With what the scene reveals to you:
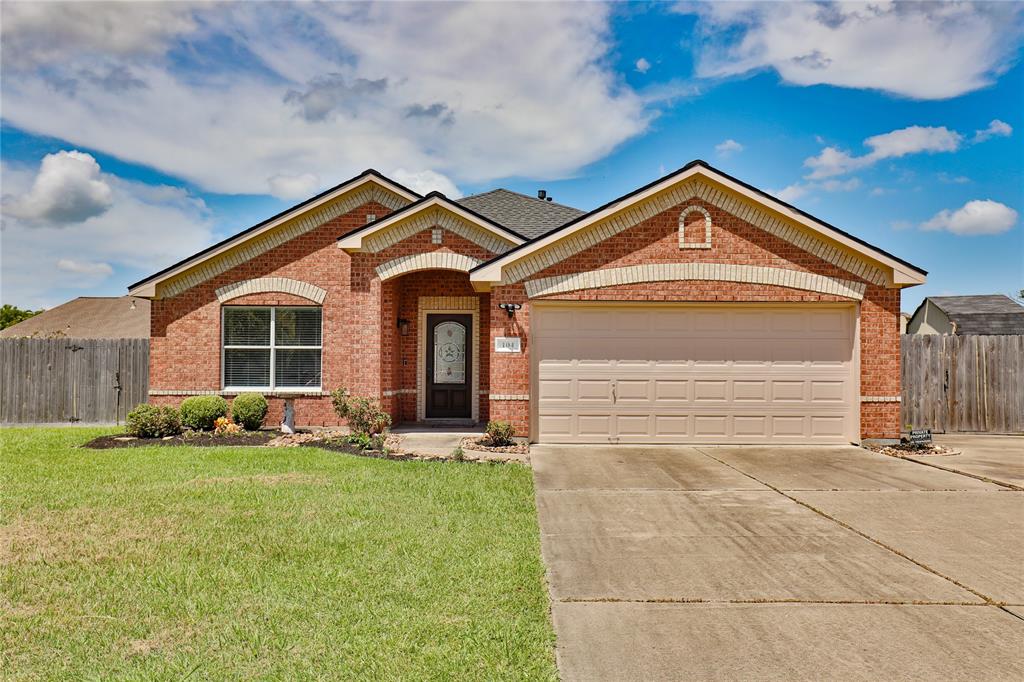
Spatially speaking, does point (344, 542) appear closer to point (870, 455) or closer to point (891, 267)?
point (870, 455)

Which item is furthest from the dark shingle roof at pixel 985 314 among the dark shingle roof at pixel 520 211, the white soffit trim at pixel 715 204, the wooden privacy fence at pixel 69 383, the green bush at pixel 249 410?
the wooden privacy fence at pixel 69 383

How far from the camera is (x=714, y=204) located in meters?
12.2

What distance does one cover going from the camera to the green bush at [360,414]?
12.8 metres

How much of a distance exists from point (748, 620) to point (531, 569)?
1634mm

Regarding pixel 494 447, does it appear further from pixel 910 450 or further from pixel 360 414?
pixel 910 450

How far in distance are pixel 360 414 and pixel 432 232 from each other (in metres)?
3.92

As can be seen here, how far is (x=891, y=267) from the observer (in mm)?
11969

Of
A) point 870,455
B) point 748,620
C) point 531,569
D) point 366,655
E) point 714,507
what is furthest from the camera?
point 870,455

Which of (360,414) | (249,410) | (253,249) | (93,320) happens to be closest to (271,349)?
(249,410)

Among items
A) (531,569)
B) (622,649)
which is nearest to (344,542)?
(531,569)

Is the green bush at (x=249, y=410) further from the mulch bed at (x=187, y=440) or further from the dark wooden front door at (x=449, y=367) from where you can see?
the dark wooden front door at (x=449, y=367)

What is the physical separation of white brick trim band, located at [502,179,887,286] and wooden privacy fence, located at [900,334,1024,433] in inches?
147

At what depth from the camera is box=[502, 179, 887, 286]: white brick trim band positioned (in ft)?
39.9

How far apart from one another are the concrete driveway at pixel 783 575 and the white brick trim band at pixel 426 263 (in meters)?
5.79
